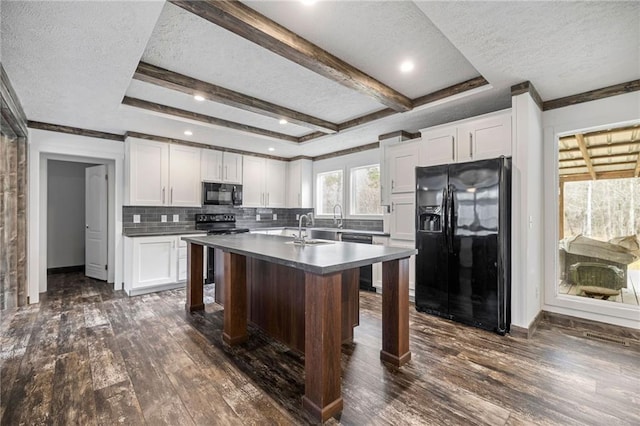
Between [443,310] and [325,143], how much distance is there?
317 cm

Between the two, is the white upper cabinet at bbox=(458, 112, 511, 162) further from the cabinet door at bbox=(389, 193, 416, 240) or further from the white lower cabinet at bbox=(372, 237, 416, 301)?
the white lower cabinet at bbox=(372, 237, 416, 301)

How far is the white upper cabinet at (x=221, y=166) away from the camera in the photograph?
5.26m

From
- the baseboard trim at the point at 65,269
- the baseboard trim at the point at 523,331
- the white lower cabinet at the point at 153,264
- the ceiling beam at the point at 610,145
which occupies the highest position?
the ceiling beam at the point at 610,145

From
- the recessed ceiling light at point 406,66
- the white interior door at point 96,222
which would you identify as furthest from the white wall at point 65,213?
the recessed ceiling light at point 406,66

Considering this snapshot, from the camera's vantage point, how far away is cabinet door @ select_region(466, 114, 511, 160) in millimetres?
3039

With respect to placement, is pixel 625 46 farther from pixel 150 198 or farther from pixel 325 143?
pixel 150 198

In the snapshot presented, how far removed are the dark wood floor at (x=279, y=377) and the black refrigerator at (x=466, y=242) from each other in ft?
0.78

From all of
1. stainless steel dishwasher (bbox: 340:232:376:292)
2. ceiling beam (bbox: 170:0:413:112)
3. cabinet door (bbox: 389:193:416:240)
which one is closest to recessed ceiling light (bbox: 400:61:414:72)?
ceiling beam (bbox: 170:0:413:112)

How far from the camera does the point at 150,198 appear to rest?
4676 mm

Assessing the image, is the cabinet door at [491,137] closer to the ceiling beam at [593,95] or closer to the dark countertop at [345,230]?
the ceiling beam at [593,95]

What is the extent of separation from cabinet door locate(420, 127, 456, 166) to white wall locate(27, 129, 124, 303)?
14.5ft

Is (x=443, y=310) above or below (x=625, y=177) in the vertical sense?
below

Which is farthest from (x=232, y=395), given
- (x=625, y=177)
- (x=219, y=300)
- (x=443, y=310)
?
(x=625, y=177)

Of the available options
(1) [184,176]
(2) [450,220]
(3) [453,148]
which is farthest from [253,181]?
(2) [450,220]
